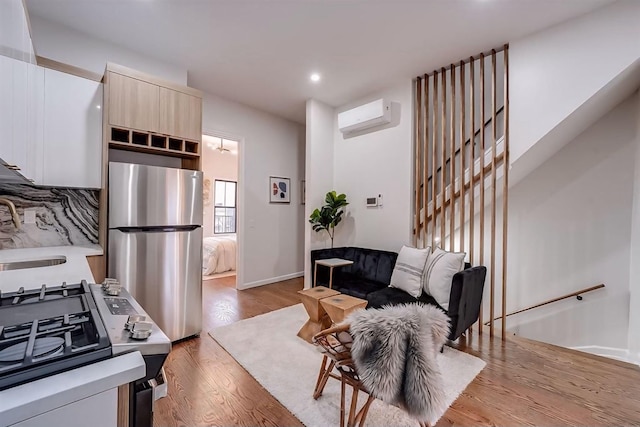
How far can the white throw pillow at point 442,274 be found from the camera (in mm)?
2680

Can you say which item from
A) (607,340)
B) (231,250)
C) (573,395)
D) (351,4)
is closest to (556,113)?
(351,4)

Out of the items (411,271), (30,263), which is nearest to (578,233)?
(411,271)

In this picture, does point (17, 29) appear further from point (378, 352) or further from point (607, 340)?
point (607, 340)

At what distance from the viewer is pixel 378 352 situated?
4.52 feet

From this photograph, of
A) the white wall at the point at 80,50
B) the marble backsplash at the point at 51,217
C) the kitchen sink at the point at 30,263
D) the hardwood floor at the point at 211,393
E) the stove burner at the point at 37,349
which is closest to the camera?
the stove burner at the point at 37,349

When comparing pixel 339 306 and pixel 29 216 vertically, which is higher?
pixel 29 216

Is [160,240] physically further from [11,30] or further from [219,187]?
[219,187]

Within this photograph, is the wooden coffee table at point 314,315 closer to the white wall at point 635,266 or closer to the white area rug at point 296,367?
the white area rug at point 296,367

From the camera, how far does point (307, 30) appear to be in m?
2.70

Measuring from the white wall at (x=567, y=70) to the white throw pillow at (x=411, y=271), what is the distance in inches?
54.0

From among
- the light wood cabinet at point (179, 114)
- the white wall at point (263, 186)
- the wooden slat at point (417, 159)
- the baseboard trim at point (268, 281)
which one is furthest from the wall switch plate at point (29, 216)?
the wooden slat at point (417, 159)

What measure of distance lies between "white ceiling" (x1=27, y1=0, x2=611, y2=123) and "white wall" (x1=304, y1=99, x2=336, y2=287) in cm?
82

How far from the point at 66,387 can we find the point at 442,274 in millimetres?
2744

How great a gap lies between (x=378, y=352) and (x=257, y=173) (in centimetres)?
390
